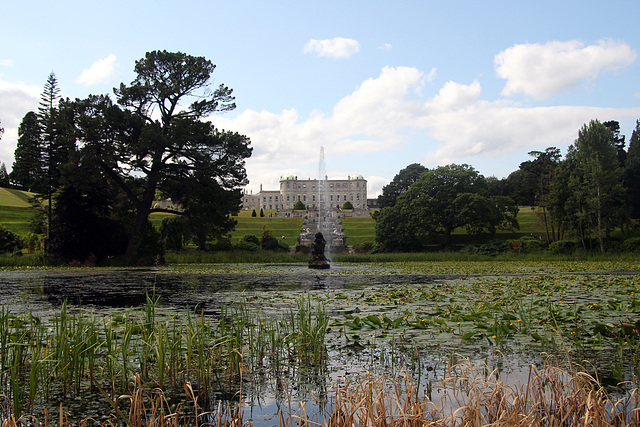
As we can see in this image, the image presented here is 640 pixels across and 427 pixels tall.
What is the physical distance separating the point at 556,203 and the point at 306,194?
96.1 metres

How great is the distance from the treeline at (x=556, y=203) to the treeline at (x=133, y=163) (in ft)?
72.0

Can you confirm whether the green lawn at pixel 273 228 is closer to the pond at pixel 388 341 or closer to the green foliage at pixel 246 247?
the green foliage at pixel 246 247

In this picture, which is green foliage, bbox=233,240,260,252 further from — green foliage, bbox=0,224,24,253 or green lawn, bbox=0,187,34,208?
green lawn, bbox=0,187,34,208

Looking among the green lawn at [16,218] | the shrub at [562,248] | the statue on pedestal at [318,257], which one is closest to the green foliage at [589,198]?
the shrub at [562,248]

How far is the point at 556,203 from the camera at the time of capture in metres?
42.1

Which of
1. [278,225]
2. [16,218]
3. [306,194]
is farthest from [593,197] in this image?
[306,194]

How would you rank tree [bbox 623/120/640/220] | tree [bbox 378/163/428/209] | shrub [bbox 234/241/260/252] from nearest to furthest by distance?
1. shrub [bbox 234/241/260/252]
2. tree [bbox 623/120/640/220]
3. tree [bbox 378/163/428/209]

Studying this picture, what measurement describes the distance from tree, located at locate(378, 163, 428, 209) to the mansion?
4571 cm

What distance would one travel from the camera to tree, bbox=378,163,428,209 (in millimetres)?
85125

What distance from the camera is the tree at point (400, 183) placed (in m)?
85.1

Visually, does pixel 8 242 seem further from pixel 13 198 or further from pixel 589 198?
pixel 589 198

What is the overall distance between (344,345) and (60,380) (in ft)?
9.47

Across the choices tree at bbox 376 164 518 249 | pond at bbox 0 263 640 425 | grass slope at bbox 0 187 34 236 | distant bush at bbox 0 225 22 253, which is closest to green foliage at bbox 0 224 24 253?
distant bush at bbox 0 225 22 253

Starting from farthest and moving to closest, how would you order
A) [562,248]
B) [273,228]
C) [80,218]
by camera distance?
[273,228]
[562,248]
[80,218]
